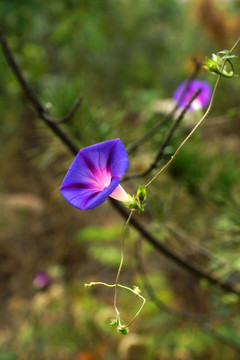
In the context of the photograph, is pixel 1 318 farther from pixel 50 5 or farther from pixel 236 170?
pixel 236 170

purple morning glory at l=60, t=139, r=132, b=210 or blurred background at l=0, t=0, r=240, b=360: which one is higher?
purple morning glory at l=60, t=139, r=132, b=210

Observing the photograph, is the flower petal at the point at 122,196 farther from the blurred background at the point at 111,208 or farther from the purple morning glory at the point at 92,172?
the blurred background at the point at 111,208

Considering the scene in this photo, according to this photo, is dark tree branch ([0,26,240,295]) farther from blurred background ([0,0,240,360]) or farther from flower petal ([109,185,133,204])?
flower petal ([109,185,133,204])

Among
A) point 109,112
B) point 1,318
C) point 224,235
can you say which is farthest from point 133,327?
point 109,112

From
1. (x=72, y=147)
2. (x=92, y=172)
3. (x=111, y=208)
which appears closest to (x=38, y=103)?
(x=72, y=147)

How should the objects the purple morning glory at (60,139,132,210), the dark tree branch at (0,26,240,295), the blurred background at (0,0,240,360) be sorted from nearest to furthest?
the purple morning glory at (60,139,132,210) → the dark tree branch at (0,26,240,295) → the blurred background at (0,0,240,360)

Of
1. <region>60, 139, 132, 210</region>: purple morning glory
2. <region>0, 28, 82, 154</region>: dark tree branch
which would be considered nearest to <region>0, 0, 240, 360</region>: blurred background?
<region>0, 28, 82, 154</region>: dark tree branch

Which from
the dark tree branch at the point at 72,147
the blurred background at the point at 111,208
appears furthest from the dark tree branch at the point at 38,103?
the blurred background at the point at 111,208
